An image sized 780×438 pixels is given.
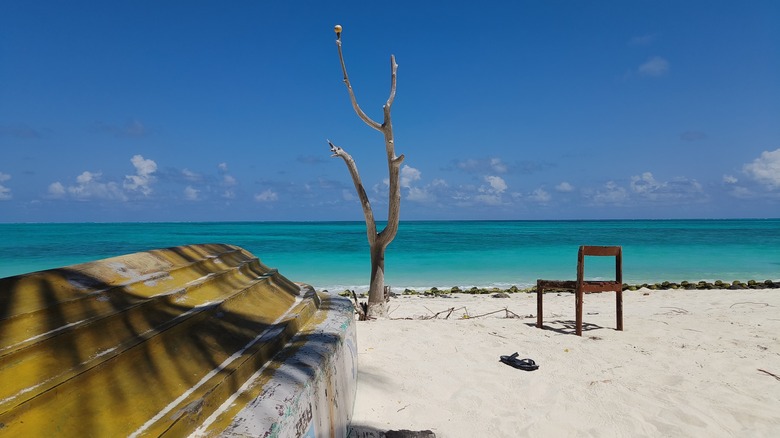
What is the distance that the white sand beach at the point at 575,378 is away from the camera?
3182 mm

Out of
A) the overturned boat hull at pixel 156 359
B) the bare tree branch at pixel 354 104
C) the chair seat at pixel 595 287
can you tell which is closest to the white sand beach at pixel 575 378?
the chair seat at pixel 595 287

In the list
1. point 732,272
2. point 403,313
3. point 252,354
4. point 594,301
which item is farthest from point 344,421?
point 732,272

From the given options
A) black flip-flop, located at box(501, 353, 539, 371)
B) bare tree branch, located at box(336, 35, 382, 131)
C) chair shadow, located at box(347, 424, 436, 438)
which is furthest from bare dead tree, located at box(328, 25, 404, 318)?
chair shadow, located at box(347, 424, 436, 438)

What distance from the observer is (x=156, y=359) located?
163cm

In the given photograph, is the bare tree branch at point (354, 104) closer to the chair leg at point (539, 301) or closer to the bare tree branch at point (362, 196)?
the bare tree branch at point (362, 196)

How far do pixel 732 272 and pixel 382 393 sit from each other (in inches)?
693

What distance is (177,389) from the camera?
1.53 meters

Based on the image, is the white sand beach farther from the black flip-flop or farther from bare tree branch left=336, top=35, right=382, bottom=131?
bare tree branch left=336, top=35, right=382, bottom=131

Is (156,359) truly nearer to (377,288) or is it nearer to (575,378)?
(575,378)

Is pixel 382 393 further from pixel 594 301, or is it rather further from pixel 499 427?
pixel 594 301

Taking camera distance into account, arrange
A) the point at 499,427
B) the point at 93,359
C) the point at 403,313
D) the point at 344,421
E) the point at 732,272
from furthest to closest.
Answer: the point at 732,272 < the point at 403,313 < the point at 499,427 < the point at 344,421 < the point at 93,359

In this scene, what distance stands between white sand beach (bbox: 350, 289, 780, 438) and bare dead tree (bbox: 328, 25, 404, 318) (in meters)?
0.78

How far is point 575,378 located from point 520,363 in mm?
498

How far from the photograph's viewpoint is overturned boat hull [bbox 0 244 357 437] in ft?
4.14
